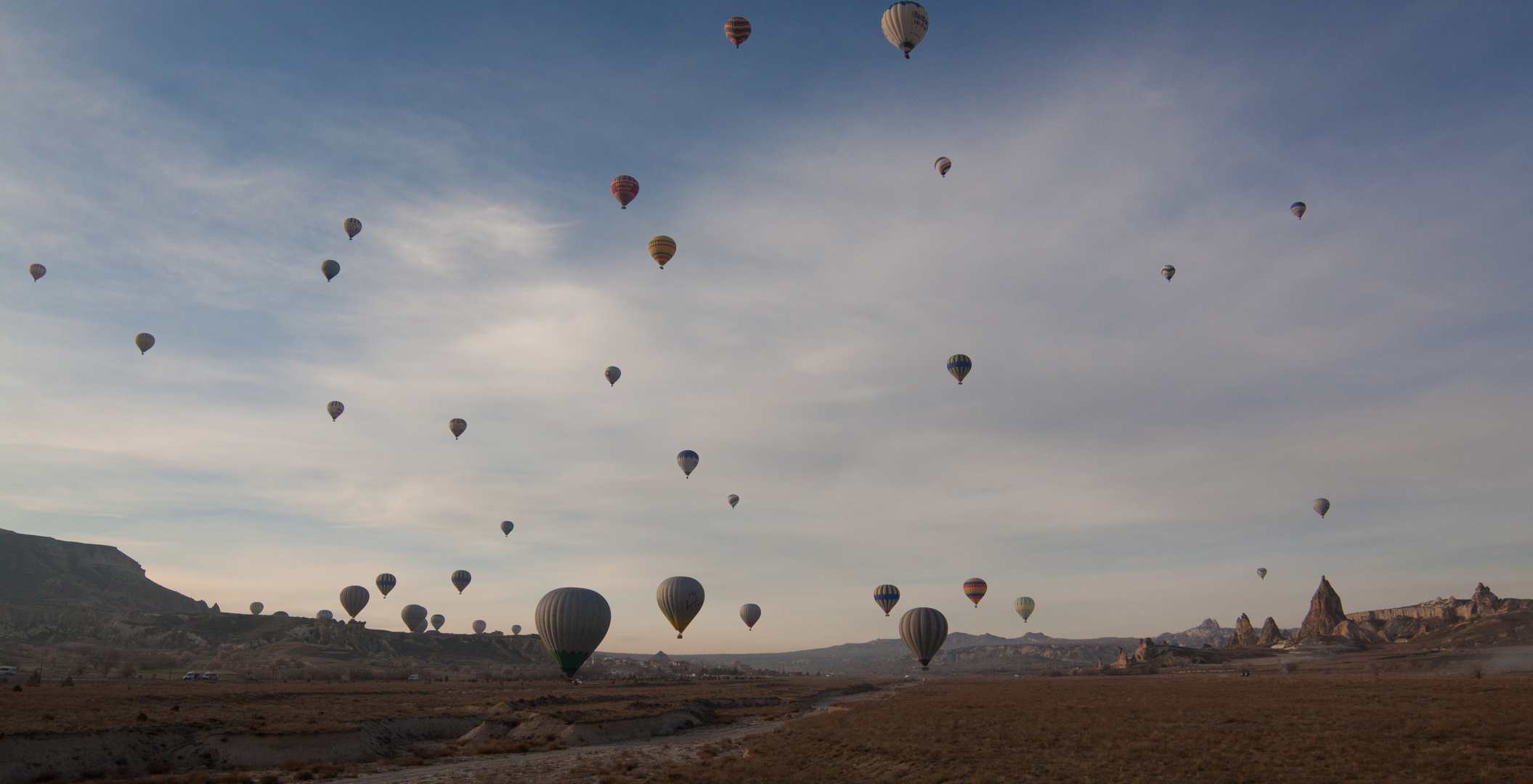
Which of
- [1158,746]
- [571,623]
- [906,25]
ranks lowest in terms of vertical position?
[1158,746]

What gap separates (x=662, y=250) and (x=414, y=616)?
121120mm

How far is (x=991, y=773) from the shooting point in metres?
25.5

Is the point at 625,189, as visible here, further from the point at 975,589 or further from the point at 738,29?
the point at 975,589

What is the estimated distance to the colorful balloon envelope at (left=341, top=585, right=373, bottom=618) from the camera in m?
130

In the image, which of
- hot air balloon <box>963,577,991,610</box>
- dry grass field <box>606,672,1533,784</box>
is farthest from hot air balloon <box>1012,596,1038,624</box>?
dry grass field <box>606,672,1533,784</box>

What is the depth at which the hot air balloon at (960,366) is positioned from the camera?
2884 inches

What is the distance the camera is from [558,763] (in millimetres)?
32344

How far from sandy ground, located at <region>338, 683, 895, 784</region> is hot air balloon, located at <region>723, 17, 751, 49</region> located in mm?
50558

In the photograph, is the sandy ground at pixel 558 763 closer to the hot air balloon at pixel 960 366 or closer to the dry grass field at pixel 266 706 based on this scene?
the dry grass field at pixel 266 706

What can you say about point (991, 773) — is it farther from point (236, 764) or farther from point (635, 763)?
point (236, 764)

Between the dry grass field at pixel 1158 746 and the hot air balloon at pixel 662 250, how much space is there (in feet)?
123

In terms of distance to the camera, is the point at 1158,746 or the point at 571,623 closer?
the point at 1158,746

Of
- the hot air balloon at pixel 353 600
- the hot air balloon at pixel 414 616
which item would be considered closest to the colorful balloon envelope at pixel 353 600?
the hot air balloon at pixel 353 600

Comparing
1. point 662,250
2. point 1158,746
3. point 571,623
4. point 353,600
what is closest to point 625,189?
point 662,250
